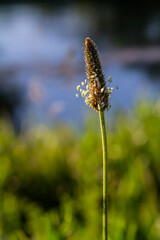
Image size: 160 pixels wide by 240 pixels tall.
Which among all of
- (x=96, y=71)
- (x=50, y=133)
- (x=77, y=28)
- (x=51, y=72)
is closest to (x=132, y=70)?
(x=51, y=72)

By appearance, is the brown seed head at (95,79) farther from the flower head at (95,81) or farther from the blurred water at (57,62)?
the blurred water at (57,62)

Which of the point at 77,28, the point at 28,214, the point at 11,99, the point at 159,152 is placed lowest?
the point at 28,214

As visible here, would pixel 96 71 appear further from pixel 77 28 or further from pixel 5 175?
pixel 77 28

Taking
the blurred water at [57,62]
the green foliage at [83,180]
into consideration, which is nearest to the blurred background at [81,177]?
the green foliage at [83,180]

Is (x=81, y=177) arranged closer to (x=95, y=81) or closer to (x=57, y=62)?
(x=95, y=81)

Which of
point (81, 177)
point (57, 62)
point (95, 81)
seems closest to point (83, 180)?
point (81, 177)

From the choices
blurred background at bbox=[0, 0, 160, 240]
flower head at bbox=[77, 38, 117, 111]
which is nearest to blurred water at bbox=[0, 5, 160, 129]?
blurred background at bbox=[0, 0, 160, 240]
